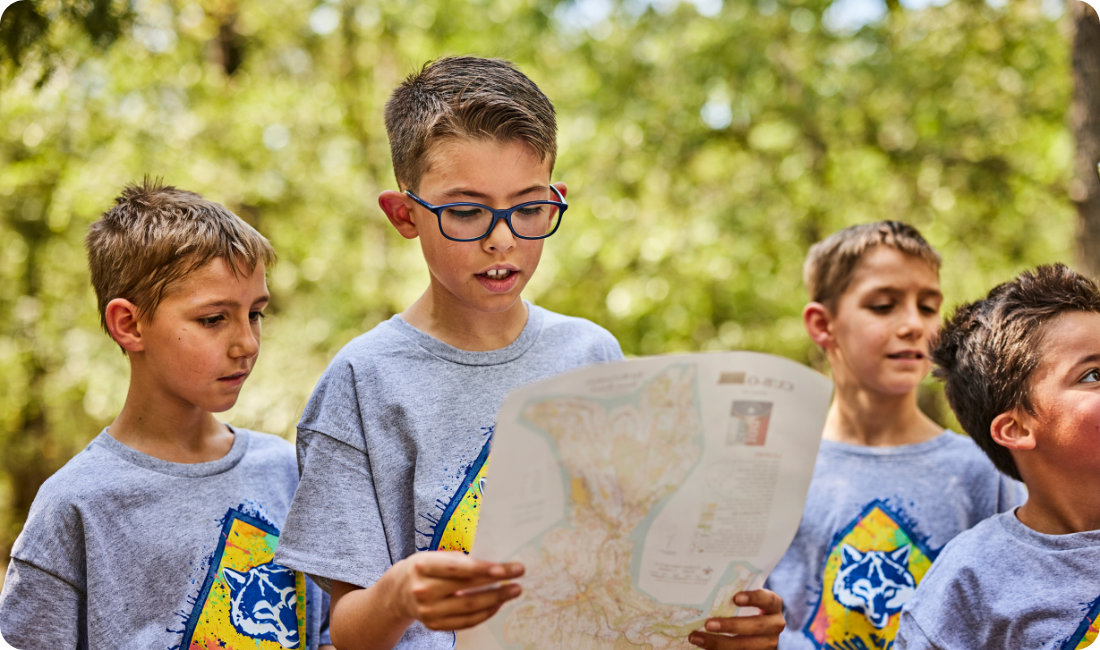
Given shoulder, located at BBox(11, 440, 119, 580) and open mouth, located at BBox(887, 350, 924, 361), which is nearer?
shoulder, located at BBox(11, 440, 119, 580)

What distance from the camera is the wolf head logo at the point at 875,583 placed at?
6.89ft

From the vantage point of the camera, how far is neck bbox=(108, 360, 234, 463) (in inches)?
73.5

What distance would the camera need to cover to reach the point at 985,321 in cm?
204

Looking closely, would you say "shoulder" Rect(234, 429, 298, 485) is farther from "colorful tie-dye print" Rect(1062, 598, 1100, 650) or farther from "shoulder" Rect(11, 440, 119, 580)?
"colorful tie-dye print" Rect(1062, 598, 1100, 650)

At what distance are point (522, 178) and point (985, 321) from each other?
50.1 inches

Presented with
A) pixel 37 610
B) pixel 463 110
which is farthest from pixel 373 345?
pixel 37 610

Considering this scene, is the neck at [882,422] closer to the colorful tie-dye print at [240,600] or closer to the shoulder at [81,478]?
the colorful tie-dye print at [240,600]

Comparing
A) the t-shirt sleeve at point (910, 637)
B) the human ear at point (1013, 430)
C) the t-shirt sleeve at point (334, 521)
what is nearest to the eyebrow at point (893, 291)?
the human ear at point (1013, 430)

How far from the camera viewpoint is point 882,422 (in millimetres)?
2473

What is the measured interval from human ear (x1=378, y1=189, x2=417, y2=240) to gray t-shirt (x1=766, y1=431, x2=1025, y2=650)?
4.67ft

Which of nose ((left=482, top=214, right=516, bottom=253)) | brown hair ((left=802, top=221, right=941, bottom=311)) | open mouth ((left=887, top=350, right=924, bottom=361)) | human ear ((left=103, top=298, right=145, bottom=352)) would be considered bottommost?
open mouth ((left=887, top=350, right=924, bottom=361))

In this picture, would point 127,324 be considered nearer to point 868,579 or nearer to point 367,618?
point 367,618

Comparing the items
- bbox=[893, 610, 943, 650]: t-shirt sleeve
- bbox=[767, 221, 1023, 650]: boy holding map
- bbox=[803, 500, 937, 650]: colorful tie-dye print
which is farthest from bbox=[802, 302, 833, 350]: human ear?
bbox=[893, 610, 943, 650]: t-shirt sleeve

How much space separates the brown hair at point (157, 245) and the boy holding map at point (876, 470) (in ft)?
5.59
